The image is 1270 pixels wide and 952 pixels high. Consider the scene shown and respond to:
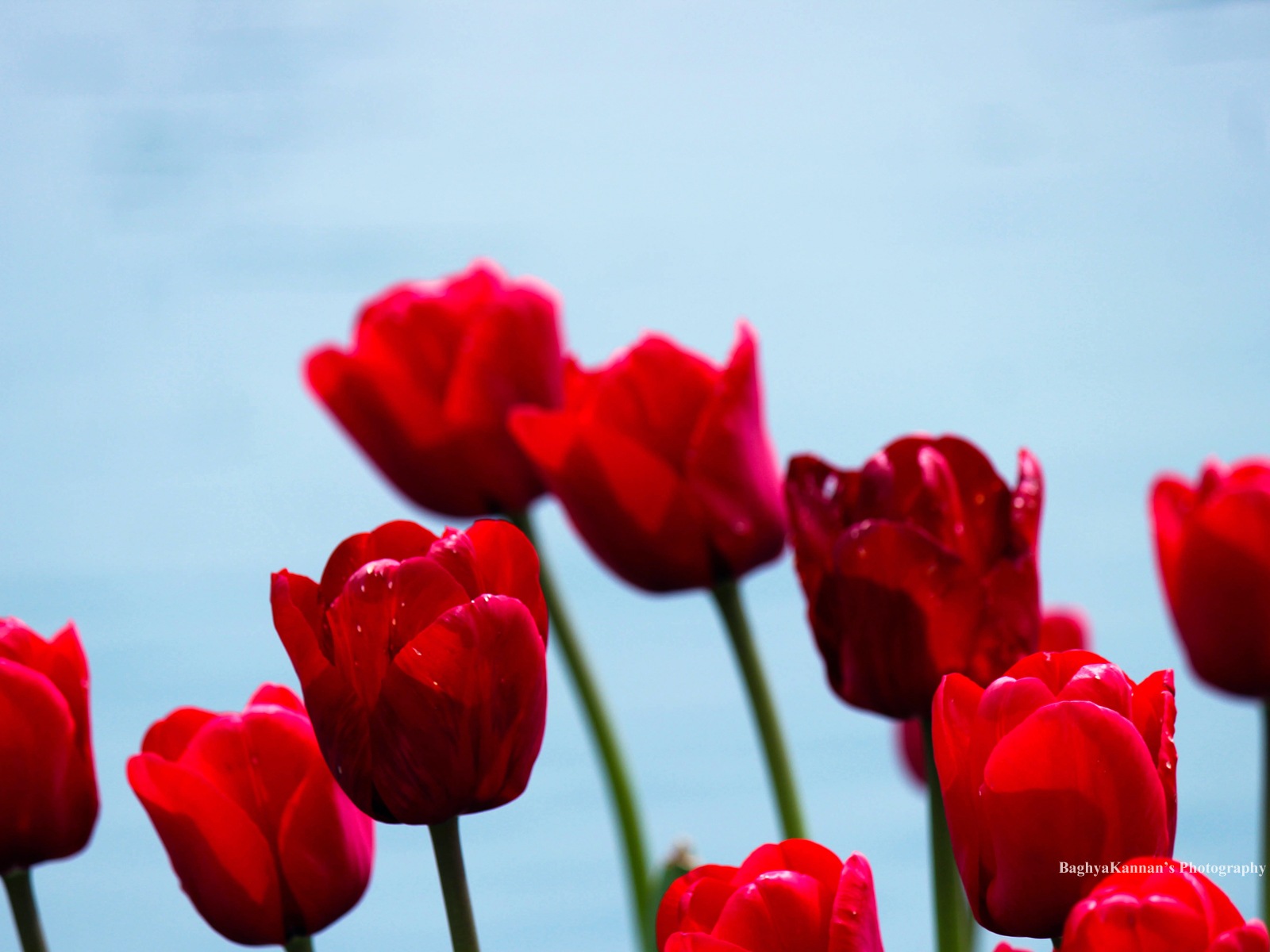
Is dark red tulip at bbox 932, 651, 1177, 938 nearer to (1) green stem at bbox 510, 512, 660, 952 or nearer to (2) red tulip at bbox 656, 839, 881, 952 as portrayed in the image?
(2) red tulip at bbox 656, 839, 881, 952

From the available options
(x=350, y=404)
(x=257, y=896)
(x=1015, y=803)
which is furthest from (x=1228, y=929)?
(x=350, y=404)

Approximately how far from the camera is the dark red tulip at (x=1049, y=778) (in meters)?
0.21

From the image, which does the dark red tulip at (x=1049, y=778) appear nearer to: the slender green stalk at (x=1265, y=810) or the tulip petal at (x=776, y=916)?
the tulip petal at (x=776, y=916)

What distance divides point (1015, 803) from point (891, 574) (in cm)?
7

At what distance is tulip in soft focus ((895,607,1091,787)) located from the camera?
430 mm

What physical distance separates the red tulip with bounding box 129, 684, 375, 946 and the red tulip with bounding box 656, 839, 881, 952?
0.24 ft

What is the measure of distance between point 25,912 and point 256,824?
0.06 metres

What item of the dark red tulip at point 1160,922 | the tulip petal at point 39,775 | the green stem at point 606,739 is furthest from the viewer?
the green stem at point 606,739

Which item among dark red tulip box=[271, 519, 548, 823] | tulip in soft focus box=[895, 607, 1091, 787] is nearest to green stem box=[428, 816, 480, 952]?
dark red tulip box=[271, 519, 548, 823]

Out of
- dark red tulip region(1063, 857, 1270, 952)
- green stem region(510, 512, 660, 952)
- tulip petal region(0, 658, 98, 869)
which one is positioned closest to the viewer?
dark red tulip region(1063, 857, 1270, 952)

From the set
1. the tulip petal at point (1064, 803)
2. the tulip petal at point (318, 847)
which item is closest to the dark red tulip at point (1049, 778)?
the tulip petal at point (1064, 803)

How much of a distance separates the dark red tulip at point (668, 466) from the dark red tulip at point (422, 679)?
0.37ft

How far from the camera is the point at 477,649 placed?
9.1 inches

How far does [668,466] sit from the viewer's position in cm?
36
